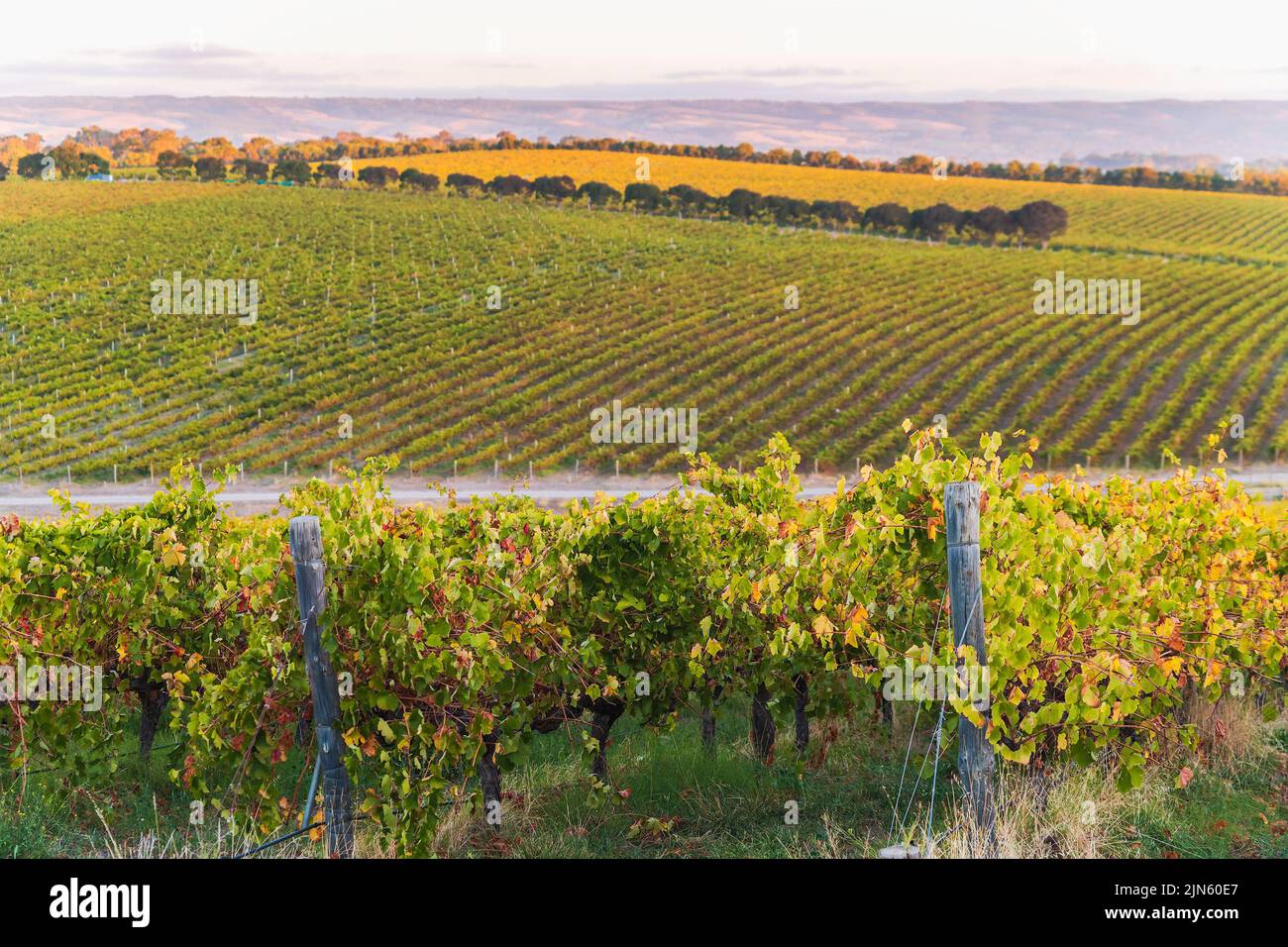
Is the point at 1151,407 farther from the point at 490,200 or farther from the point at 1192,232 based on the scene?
the point at 490,200

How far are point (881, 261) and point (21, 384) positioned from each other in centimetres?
4918

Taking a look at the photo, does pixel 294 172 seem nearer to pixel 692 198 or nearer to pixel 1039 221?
pixel 692 198

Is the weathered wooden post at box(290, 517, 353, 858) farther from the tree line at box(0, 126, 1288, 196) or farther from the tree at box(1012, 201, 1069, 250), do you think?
the tree line at box(0, 126, 1288, 196)

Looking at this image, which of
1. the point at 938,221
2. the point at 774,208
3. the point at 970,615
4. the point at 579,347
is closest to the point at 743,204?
the point at 774,208

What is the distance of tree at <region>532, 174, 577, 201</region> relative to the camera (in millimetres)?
107125

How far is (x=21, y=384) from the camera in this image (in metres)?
48.3

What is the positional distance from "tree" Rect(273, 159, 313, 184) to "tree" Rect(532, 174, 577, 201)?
2301 cm

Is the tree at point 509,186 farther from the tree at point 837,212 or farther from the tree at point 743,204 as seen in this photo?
the tree at point 837,212

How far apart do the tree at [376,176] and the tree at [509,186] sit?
10380mm

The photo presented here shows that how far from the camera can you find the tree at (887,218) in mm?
94938

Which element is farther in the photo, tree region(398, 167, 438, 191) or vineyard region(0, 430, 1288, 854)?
tree region(398, 167, 438, 191)

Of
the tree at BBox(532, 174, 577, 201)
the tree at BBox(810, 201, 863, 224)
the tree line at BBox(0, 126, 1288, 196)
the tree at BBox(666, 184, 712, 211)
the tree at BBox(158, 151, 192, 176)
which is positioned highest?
the tree line at BBox(0, 126, 1288, 196)

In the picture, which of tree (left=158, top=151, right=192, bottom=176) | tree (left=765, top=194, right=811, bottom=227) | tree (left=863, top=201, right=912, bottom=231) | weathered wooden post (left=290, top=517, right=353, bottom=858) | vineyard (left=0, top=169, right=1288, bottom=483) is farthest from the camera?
tree (left=158, top=151, right=192, bottom=176)

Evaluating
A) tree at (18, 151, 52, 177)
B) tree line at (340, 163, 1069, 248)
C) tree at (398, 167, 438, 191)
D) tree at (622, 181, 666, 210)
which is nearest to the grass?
tree line at (340, 163, 1069, 248)
